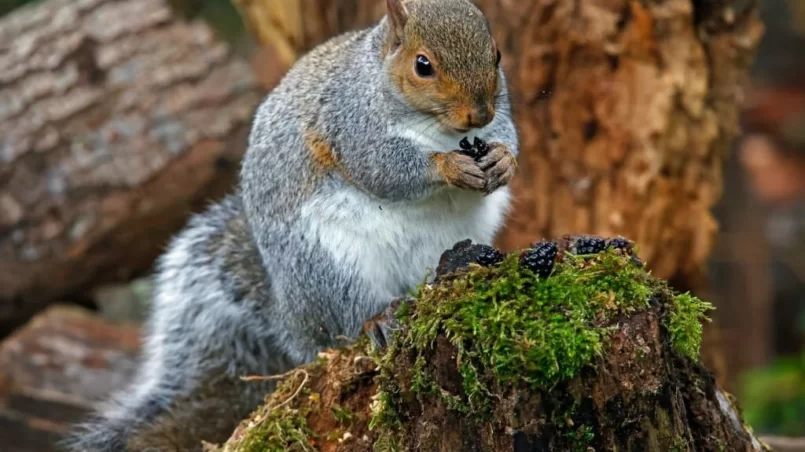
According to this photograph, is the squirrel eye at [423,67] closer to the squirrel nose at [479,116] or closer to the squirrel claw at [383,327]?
the squirrel nose at [479,116]

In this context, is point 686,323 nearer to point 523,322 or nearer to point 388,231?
point 523,322

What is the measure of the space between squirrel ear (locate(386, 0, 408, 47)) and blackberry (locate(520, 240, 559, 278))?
0.84m

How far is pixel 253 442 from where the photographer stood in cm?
272

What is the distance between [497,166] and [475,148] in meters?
0.11

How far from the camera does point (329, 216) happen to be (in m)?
3.18

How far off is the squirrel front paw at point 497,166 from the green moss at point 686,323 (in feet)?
2.17

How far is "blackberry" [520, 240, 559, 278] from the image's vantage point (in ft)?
7.84

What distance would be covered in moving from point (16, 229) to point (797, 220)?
21.1ft

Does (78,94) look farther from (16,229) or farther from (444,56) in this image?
(444,56)

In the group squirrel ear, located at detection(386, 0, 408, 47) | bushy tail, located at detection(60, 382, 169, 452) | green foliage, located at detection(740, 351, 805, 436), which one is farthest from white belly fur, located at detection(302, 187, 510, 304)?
green foliage, located at detection(740, 351, 805, 436)

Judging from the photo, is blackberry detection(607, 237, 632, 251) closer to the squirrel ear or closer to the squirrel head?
the squirrel head

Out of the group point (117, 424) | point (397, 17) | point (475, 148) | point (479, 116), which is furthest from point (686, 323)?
point (117, 424)

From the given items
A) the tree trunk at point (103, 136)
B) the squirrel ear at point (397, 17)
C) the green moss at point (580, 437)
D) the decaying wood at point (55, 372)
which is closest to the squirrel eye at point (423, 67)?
the squirrel ear at point (397, 17)

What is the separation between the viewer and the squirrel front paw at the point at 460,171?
113 inches
